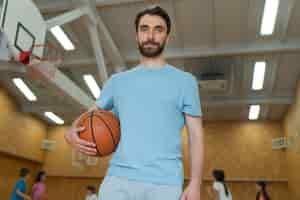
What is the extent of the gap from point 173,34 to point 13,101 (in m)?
6.83

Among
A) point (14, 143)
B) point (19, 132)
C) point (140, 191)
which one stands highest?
point (19, 132)

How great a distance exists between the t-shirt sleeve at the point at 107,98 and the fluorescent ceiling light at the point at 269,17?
5.57 m

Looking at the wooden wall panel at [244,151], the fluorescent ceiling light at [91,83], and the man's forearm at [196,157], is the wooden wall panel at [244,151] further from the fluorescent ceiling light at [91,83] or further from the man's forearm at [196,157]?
the man's forearm at [196,157]

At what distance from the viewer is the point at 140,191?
42.7 inches

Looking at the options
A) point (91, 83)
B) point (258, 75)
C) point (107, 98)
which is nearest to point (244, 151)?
point (258, 75)

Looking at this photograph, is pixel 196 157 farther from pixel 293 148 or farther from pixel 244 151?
pixel 244 151

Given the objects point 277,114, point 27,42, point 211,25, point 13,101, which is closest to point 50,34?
point 27,42

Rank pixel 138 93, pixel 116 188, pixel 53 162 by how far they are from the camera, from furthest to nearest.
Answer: pixel 53 162, pixel 138 93, pixel 116 188

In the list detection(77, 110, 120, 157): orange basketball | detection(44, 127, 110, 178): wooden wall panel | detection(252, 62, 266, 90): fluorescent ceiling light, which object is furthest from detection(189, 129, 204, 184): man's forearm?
detection(44, 127, 110, 178): wooden wall panel

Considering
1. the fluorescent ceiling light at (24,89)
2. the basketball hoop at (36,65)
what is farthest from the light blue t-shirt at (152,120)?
the fluorescent ceiling light at (24,89)

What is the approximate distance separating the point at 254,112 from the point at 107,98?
10.5 metres

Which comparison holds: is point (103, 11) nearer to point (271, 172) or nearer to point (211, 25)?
point (211, 25)

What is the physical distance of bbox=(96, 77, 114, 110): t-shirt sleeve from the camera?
1391 millimetres

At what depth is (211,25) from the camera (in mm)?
6934
